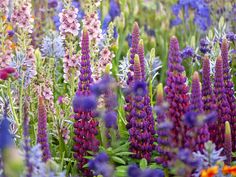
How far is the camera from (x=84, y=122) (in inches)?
135

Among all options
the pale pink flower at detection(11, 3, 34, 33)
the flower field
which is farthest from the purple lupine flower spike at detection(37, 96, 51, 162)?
the pale pink flower at detection(11, 3, 34, 33)

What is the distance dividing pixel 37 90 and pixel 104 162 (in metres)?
1.68

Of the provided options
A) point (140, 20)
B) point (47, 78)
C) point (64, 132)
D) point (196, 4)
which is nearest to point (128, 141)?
point (64, 132)

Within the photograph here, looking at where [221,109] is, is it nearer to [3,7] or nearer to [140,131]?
[140,131]

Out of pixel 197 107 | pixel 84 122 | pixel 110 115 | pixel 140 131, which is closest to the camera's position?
pixel 110 115

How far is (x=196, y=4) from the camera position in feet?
21.3

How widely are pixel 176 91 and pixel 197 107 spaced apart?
186 mm

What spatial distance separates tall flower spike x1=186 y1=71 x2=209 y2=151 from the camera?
9.43ft

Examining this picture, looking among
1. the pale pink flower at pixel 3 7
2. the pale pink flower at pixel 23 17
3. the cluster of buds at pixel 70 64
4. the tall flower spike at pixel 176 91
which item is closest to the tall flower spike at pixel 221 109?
the tall flower spike at pixel 176 91

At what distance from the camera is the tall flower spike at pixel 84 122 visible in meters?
3.38

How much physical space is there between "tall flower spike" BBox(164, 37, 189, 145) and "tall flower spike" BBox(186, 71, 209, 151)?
0.36ft

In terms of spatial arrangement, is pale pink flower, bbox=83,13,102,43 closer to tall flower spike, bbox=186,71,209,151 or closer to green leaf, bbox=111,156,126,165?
green leaf, bbox=111,156,126,165

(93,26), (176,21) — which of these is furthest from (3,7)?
(176,21)

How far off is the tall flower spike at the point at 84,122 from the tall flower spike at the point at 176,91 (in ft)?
1.66
